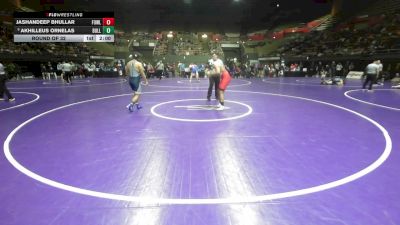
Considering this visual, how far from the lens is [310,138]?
637cm

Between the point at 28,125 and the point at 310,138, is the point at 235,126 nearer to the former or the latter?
the point at 310,138

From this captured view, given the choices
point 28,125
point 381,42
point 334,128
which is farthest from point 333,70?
point 28,125
